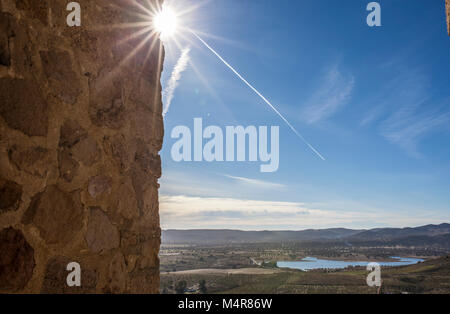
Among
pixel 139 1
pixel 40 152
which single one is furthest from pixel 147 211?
pixel 139 1

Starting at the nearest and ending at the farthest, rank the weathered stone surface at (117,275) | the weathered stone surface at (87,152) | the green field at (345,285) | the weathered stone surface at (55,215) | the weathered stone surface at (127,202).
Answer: the weathered stone surface at (55,215)
the weathered stone surface at (87,152)
the weathered stone surface at (117,275)
the weathered stone surface at (127,202)
the green field at (345,285)

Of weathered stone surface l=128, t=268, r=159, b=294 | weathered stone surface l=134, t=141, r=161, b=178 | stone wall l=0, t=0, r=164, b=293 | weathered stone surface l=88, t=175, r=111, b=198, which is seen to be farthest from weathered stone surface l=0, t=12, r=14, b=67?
weathered stone surface l=128, t=268, r=159, b=294

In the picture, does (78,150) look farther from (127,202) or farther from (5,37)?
(5,37)

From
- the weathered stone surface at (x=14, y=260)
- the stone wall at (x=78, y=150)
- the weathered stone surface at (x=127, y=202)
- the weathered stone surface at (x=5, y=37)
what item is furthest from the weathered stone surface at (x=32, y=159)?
the weathered stone surface at (x=127, y=202)

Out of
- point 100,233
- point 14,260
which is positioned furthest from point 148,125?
point 14,260

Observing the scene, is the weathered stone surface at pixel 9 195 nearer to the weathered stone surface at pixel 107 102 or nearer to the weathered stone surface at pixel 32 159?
the weathered stone surface at pixel 32 159
